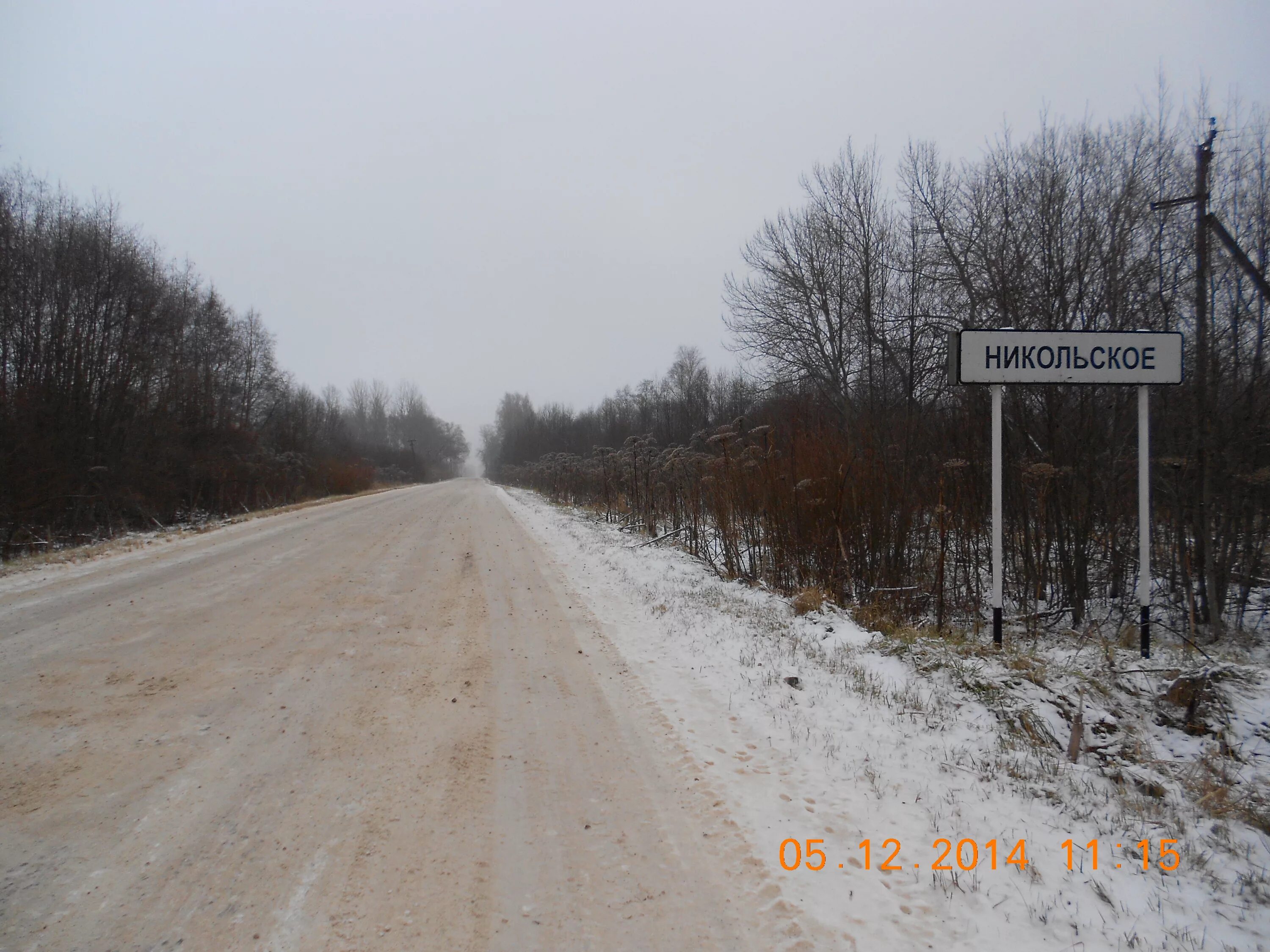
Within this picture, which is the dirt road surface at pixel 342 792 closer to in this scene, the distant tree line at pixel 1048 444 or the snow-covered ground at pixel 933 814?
the snow-covered ground at pixel 933 814

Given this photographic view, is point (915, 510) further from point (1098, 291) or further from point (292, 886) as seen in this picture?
point (292, 886)

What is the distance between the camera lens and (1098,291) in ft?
28.0

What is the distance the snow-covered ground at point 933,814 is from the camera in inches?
101

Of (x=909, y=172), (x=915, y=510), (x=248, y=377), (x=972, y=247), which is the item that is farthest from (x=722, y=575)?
(x=248, y=377)

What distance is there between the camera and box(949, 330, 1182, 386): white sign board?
5441mm

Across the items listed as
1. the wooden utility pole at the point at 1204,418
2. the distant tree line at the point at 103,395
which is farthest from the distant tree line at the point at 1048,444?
the distant tree line at the point at 103,395

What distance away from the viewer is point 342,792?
11.4 feet
